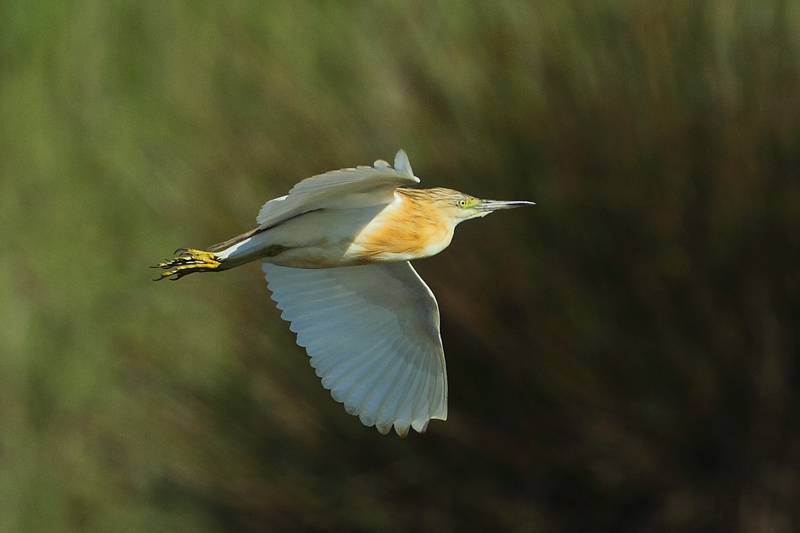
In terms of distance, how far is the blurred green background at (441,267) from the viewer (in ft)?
22.2

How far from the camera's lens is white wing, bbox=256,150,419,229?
3365mm

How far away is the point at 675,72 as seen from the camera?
6668 millimetres

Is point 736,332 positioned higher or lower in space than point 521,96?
lower

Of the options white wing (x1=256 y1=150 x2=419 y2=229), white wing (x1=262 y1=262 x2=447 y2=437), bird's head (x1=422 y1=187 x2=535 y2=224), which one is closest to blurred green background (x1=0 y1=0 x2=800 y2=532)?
white wing (x1=262 y1=262 x2=447 y2=437)

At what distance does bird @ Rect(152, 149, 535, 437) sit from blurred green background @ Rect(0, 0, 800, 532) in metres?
2.34

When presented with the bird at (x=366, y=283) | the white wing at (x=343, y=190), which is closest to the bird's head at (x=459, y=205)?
the bird at (x=366, y=283)

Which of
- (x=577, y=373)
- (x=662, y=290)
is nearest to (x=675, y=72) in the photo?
(x=662, y=290)

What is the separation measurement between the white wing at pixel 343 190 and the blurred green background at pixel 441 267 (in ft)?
9.41

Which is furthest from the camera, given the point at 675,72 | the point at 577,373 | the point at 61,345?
the point at 61,345

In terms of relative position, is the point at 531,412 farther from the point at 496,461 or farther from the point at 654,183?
the point at 654,183

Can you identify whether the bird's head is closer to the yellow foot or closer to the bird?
the bird

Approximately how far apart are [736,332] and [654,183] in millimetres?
962

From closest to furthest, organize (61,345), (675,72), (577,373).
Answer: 1. (675,72)
2. (577,373)
3. (61,345)

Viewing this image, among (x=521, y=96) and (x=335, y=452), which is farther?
(x=335, y=452)
